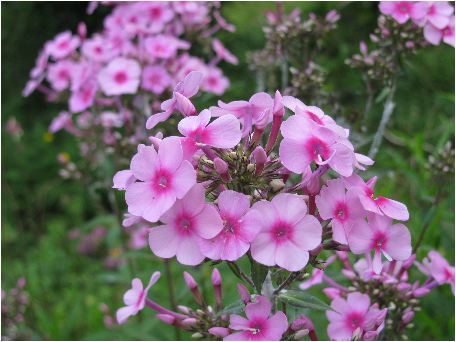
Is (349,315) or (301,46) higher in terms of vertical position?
(301,46)

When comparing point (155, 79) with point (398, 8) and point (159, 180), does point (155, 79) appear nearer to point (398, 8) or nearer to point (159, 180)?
point (398, 8)

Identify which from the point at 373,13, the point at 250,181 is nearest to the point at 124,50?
the point at 250,181

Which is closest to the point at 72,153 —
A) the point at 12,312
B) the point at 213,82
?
the point at 12,312

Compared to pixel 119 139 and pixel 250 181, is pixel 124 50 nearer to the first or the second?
pixel 119 139

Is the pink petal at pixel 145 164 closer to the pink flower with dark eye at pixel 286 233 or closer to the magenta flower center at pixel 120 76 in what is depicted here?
the pink flower with dark eye at pixel 286 233

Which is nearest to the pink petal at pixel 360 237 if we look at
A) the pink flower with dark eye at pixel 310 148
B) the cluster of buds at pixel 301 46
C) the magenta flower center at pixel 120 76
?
the pink flower with dark eye at pixel 310 148

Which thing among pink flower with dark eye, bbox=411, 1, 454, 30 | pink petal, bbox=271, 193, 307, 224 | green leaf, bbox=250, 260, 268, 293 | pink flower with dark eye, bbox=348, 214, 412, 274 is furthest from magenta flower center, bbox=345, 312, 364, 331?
pink flower with dark eye, bbox=411, 1, 454, 30

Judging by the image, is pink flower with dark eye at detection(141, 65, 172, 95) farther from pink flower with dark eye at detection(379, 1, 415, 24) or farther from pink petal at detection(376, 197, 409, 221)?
pink petal at detection(376, 197, 409, 221)
